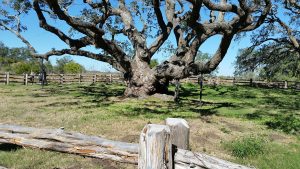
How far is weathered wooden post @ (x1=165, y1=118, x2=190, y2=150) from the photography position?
399cm

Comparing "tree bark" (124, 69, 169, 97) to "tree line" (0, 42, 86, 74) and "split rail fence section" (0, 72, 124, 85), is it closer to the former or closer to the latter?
"split rail fence section" (0, 72, 124, 85)

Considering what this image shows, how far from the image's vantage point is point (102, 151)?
16.0ft

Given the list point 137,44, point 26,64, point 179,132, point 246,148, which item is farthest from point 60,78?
point 26,64

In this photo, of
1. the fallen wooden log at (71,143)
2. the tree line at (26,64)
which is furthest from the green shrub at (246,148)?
the tree line at (26,64)

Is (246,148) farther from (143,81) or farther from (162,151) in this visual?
(143,81)

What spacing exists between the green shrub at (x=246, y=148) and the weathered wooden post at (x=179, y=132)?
439 cm

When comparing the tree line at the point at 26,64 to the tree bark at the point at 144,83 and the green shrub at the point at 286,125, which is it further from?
the green shrub at the point at 286,125

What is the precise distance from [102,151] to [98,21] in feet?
55.8

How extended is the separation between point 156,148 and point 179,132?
15.8 inches

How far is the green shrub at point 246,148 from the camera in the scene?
8.09 m

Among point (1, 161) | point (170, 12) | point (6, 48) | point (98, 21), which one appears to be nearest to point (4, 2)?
point (98, 21)

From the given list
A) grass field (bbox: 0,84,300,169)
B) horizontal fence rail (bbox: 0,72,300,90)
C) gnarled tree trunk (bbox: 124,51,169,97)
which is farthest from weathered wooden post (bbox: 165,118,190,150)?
horizontal fence rail (bbox: 0,72,300,90)

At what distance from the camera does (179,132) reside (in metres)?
4.06

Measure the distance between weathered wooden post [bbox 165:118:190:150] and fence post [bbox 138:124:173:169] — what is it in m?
0.14
